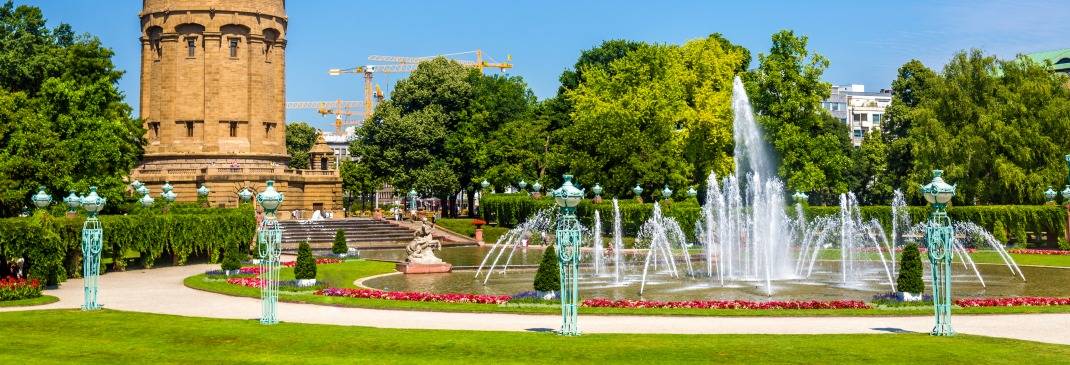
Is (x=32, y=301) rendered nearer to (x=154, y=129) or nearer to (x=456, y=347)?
(x=456, y=347)

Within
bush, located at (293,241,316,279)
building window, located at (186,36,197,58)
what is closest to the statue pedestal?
bush, located at (293,241,316,279)

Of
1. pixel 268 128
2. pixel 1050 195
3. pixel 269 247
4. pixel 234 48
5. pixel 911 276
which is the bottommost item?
pixel 911 276

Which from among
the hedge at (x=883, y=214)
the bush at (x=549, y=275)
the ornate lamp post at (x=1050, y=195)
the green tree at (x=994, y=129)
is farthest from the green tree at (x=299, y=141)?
the bush at (x=549, y=275)

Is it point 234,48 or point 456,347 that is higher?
point 234,48

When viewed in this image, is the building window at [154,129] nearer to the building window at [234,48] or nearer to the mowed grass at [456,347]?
the building window at [234,48]

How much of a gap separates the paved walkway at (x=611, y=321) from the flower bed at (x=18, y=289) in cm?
101

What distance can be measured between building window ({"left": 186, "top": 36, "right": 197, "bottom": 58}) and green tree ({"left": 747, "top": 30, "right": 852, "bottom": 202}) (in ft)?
138

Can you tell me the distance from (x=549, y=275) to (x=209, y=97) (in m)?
59.5

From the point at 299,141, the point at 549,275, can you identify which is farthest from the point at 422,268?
the point at 299,141

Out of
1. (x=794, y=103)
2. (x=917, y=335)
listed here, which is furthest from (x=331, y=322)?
(x=794, y=103)

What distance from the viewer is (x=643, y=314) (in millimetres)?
30469

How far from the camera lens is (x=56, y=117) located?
2248 inches

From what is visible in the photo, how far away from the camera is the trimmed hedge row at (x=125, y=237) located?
133ft

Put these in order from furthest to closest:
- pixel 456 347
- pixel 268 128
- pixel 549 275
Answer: pixel 268 128
pixel 549 275
pixel 456 347
